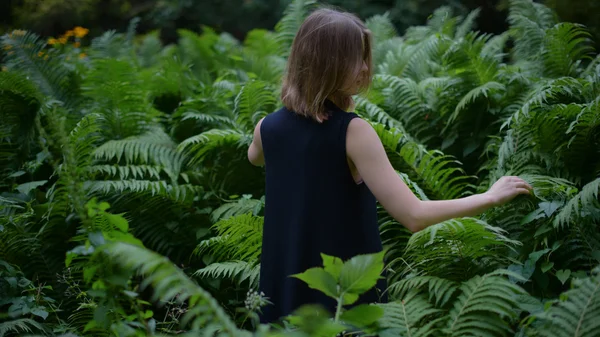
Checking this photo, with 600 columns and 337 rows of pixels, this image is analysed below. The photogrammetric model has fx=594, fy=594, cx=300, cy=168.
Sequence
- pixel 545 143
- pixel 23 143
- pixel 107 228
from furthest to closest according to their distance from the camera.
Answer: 1. pixel 23 143
2. pixel 545 143
3. pixel 107 228

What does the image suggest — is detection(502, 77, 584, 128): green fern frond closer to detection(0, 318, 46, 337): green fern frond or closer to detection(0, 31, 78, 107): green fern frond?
detection(0, 318, 46, 337): green fern frond

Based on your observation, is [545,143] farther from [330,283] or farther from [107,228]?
[107,228]

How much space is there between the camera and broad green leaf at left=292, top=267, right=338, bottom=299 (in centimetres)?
181

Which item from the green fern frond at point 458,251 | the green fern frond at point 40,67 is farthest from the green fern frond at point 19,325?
the green fern frond at point 40,67

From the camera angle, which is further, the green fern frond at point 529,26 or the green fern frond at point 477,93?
the green fern frond at point 529,26

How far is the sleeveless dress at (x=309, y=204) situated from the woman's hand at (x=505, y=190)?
45cm

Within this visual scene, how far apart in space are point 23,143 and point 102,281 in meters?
3.33

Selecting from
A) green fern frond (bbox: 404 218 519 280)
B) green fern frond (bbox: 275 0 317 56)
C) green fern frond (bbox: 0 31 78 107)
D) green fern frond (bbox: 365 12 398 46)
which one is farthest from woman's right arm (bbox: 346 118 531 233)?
green fern frond (bbox: 365 12 398 46)

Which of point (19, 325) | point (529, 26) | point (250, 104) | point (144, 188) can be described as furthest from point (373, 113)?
point (19, 325)

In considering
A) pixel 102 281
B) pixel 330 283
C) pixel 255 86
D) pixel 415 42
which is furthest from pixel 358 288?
pixel 415 42

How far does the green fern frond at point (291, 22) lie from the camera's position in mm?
5934

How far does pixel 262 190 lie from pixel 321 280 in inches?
101

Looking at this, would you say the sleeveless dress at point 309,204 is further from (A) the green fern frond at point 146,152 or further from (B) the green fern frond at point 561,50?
(B) the green fern frond at point 561,50

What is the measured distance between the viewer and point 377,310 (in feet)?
6.01
